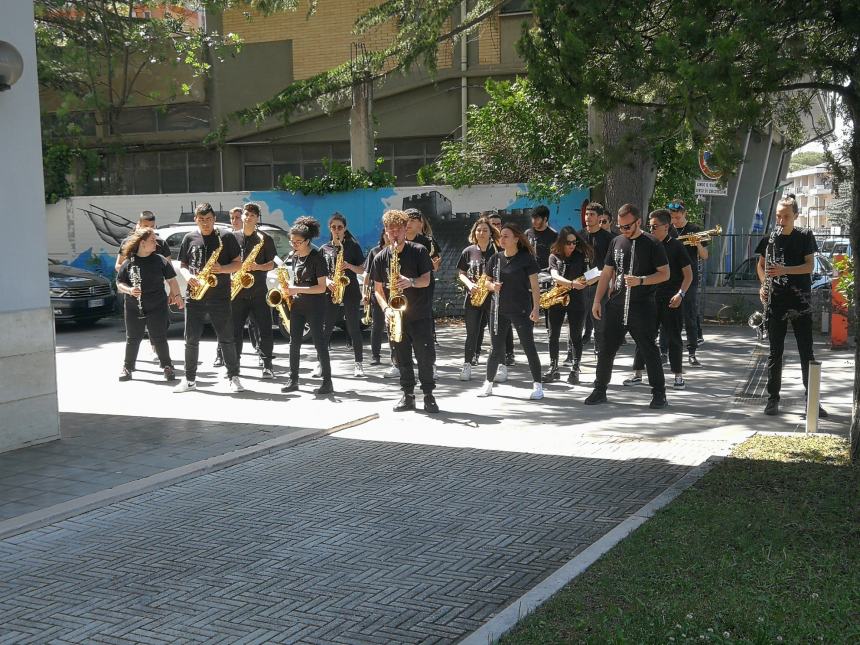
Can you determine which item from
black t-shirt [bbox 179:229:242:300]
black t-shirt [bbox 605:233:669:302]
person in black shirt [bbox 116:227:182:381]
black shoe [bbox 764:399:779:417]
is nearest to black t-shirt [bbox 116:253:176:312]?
person in black shirt [bbox 116:227:182:381]

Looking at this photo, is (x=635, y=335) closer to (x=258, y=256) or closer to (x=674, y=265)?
(x=674, y=265)

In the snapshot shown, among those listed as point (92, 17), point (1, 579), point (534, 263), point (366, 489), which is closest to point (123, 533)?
point (1, 579)

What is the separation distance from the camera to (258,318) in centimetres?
1239

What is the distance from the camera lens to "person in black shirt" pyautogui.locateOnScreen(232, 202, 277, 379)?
1218 cm

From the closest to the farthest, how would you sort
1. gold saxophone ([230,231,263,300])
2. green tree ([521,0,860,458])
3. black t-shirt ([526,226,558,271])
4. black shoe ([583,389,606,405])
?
green tree ([521,0,860,458])
black shoe ([583,389,606,405])
gold saxophone ([230,231,263,300])
black t-shirt ([526,226,558,271])

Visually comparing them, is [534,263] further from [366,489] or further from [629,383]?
[366,489]

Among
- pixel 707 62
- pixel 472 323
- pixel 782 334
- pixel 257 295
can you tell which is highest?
pixel 707 62

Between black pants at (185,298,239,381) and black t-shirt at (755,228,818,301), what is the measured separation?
5884 millimetres

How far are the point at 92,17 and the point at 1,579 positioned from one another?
68.2 ft

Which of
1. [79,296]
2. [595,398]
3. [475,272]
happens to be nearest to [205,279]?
[475,272]

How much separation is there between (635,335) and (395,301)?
2.47 m

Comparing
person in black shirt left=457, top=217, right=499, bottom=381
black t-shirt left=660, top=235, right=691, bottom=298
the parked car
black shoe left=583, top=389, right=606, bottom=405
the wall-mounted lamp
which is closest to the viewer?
the wall-mounted lamp

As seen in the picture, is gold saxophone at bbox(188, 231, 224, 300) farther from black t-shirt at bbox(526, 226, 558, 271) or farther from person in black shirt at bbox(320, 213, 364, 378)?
black t-shirt at bbox(526, 226, 558, 271)

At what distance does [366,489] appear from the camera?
734 centimetres
